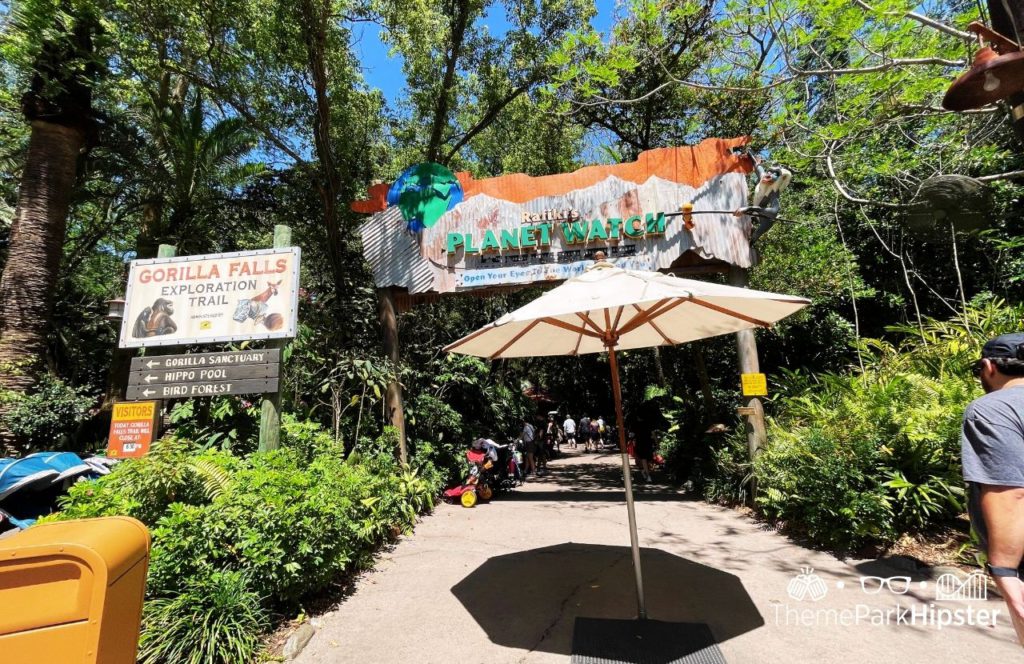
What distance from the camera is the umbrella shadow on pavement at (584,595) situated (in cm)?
347

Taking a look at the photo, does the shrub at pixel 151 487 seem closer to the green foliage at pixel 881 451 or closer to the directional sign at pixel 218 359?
the directional sign at pixel 218 359

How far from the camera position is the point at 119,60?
9.13 meters

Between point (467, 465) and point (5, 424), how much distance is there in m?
7.20

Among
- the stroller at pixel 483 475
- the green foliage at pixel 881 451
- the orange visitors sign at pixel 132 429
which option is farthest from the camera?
the stroller at pixel 483 475


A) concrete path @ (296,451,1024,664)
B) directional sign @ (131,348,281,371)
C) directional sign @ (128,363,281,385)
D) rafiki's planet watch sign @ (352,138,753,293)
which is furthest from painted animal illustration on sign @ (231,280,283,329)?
concrete path @ (296,451,1024,664)

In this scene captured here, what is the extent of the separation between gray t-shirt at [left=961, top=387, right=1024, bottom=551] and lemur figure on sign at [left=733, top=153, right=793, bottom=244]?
542 centimetres

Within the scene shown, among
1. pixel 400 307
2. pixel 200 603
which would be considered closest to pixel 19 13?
pixel 400 307

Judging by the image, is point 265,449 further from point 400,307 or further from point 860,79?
point 860,79

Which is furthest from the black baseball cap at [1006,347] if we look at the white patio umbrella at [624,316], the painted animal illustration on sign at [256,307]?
the painted animal illustration on sign at [256,307]

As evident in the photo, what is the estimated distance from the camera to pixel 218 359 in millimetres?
5410

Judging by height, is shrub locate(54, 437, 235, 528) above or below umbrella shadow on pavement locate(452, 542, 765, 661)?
above

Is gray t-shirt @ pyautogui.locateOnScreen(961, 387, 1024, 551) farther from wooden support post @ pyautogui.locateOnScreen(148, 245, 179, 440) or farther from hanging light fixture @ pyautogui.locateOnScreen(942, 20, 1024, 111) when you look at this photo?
wooden support post @ pyautogui.locateOnScreen(148, 245, 179, 440)

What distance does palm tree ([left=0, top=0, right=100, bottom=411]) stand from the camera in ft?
24.6

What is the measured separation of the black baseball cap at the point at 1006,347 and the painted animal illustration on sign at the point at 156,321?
7.25m
